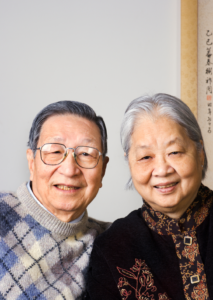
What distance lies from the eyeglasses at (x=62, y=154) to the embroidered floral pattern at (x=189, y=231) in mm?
343

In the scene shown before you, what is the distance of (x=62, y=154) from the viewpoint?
139 centimetres

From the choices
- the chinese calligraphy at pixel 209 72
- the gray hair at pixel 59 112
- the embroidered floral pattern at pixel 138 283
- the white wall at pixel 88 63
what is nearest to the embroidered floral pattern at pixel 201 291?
the embroidered floral pattern at pixel 138 283

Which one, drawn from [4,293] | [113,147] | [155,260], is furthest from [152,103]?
[113,147]

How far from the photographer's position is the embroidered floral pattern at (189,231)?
1247 millimetres

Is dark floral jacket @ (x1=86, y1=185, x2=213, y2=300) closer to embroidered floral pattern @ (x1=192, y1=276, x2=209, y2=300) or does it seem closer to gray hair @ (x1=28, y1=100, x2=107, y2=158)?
embroidered floral pattern @ (x1=192, y1=276, x2=209, y2=300)

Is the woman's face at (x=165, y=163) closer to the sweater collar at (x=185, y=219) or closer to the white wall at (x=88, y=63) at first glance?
the sweater collar at (x=185, y=219)

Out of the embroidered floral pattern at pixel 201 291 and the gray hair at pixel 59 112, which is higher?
the gray hair at pixel 59 112

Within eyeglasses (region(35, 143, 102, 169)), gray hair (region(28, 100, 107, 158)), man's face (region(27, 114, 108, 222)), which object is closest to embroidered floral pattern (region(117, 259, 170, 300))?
man's face (region(27, 114, 108, 222))

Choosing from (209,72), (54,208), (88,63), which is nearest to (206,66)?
(209,72)

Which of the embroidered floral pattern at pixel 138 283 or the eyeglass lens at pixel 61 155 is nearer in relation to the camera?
the embroidered floral pattern at pixel 138 283

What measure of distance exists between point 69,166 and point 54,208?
0.22 metres

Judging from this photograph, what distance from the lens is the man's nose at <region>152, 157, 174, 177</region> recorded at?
129cm

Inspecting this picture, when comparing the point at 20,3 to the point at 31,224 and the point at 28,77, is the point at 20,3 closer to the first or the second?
the point at 28,77

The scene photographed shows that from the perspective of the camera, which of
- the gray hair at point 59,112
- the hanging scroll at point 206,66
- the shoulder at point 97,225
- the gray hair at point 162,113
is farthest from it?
the hanging scroll at point 206,66
